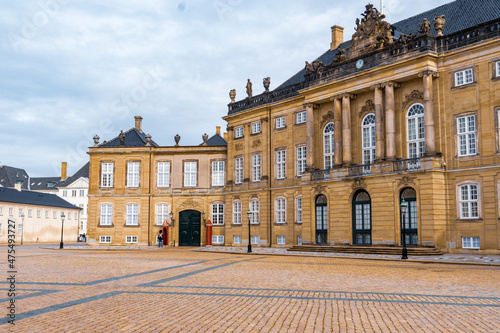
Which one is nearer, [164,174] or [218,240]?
[218,240]

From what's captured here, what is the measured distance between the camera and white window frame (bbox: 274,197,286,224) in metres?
47.5

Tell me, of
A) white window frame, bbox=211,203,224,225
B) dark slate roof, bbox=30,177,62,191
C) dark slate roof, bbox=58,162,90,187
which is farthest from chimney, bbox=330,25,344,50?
dark slate roof, bbox=30,177,62,191

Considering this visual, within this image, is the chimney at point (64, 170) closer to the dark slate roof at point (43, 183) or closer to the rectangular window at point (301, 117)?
the dark slate roof at point (43, 183)

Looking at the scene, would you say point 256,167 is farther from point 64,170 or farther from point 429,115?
point 64,170

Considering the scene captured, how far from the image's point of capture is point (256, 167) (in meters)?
50.7

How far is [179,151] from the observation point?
57.2 meters

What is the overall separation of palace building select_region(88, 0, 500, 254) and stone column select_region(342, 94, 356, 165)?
82mm

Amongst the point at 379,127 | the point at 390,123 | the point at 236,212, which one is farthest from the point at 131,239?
the point at 390,123

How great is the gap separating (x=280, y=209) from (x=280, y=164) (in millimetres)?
4213

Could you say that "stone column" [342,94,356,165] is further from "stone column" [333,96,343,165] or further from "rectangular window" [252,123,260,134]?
"rectangular window" [252,123,260,134]

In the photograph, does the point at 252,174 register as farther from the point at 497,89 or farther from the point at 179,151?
the point at 497,89

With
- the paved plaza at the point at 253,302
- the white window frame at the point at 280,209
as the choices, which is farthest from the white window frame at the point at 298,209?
the paved plaza at the point at 253,302

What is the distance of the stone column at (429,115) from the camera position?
33.9 m

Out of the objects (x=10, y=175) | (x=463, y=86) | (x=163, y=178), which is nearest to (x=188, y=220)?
(x=163, y=178)
